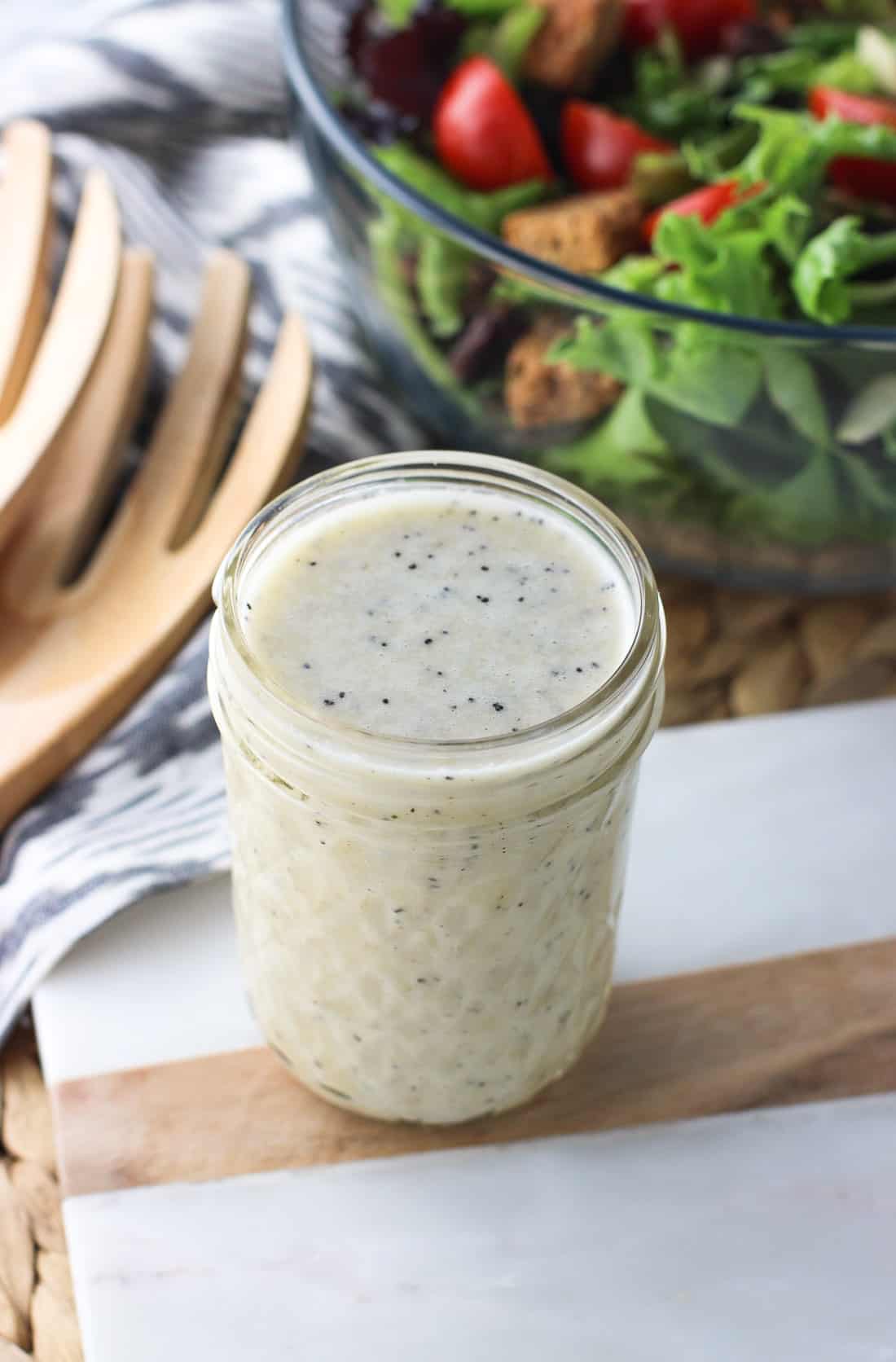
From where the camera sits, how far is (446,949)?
0.80 meters

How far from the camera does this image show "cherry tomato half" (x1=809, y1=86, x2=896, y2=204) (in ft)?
4.21

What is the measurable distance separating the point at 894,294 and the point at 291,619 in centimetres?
65

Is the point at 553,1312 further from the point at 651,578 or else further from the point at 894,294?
the point at 894,294

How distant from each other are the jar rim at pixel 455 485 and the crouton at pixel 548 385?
35 cm

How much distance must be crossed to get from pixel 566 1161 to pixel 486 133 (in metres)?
0.90

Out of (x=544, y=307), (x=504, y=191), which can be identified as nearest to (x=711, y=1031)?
(x=544, y=307)

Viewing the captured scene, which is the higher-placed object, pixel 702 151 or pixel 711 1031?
pixel 702 151

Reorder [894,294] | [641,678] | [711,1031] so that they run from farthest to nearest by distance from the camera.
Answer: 1. [894,294]
2. [711,1031]
3. [641,678]

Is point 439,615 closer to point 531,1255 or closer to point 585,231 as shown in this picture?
point 531,1255

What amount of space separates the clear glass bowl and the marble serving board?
0.27m

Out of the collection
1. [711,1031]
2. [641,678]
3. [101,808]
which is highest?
[641,678]

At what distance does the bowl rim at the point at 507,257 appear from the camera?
1.06m

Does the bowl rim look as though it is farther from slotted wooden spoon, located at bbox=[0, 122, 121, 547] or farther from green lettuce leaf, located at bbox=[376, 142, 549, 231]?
slotted wooden spoon, located at bbox=[0, 122, 121, 547]

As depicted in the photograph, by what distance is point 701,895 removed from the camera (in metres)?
1.05
